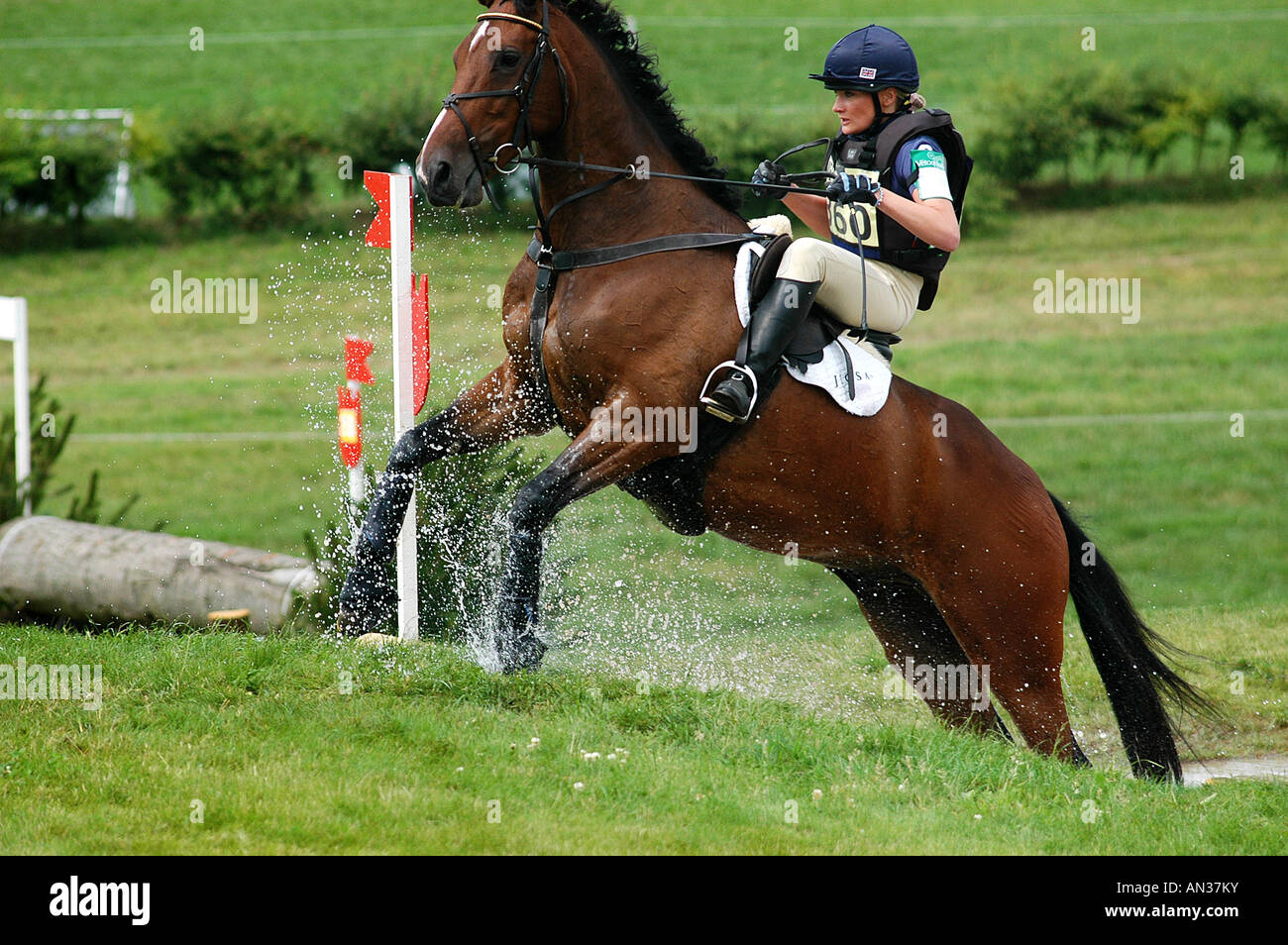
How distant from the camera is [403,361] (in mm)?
6078

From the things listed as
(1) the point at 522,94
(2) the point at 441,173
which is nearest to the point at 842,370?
(1) the point at 522,94

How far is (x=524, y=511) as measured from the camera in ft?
15.8

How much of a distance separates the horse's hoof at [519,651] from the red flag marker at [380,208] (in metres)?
2.07

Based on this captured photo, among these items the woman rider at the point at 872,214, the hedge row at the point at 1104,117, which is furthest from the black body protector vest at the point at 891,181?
the hedge row at the point at 1104,117

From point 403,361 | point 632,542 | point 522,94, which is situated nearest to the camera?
point 522,94

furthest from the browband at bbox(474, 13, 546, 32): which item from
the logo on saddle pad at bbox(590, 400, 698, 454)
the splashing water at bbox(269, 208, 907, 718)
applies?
the splashing water at bbox(269, 208, 907, 718)

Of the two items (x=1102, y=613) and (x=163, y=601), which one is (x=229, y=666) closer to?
(x=163, y=601)

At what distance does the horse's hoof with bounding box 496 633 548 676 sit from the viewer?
4.87m

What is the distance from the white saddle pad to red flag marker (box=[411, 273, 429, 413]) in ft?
5.44

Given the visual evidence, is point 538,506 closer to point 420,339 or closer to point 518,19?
point 518,19

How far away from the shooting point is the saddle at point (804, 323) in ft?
16.5

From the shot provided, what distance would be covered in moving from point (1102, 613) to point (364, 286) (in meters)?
12.4

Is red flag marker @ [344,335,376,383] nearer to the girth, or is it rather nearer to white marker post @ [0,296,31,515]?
the girth

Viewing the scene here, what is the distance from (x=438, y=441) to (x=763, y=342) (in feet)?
4.05
